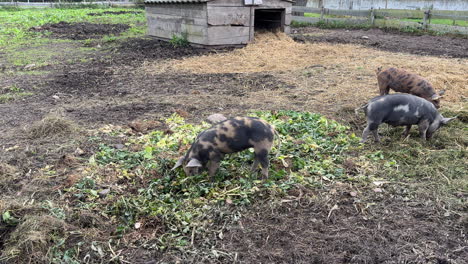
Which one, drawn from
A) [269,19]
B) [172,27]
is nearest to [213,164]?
[172,27]

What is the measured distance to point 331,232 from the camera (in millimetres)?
3061

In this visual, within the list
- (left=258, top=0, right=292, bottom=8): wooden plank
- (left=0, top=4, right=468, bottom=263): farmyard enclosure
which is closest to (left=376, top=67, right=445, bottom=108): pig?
(left=0, top=4, right=468, bottom=263): farmyard enclosure

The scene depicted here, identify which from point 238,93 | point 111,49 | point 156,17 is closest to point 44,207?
point 238,93

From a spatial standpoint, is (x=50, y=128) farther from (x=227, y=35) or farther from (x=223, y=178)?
(x=227, y=35)

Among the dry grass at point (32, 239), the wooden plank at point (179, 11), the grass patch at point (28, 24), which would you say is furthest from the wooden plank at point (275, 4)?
the dry grass at point (32, 239)

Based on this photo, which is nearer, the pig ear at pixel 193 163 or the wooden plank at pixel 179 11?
the pig ear at pixel 193 163

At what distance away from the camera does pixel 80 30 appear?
1494 cm

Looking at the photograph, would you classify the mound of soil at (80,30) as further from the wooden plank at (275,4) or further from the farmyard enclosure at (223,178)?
the farmyard enclosure at (223,178)

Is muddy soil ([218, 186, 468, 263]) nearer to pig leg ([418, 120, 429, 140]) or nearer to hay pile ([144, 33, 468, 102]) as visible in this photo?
pig leg ([418, 120, 429, 140])

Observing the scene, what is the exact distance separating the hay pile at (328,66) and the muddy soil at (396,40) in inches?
34.5

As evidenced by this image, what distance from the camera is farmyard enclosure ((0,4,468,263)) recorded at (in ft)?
9.56

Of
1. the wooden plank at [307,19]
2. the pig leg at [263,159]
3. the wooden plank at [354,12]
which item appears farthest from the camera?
the wooden plank at [307,19]

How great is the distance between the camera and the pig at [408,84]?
17.2ft

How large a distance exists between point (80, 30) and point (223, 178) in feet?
43.8
